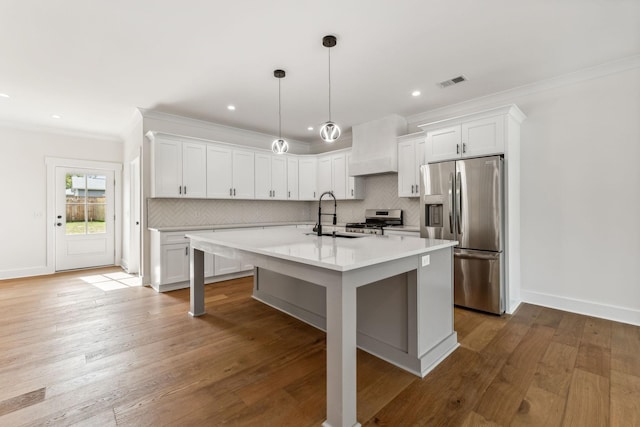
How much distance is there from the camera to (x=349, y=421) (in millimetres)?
1527

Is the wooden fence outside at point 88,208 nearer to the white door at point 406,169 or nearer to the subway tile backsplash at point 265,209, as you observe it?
the subway tile backsplash at point 265,209

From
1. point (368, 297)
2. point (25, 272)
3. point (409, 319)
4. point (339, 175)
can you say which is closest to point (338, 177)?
point (339, 175)

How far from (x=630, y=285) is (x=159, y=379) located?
4412mm

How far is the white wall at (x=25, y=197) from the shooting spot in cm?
482

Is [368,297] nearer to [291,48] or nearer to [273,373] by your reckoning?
[273,373]

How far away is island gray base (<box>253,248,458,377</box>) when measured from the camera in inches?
79.4

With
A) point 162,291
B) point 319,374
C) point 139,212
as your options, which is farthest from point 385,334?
point 139,212

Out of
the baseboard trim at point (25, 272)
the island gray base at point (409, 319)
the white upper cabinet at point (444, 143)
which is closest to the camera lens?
the island gray base at point (409, 319)

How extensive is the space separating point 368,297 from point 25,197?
6234 millimetres

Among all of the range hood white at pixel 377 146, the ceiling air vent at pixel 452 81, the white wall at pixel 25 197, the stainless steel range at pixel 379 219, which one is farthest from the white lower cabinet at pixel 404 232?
the white wall at pixel 25 197

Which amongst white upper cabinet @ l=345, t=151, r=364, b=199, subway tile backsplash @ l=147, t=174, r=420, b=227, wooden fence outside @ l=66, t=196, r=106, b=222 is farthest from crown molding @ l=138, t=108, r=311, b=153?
wooden fence outside @ l=66, t=196, r=106, b=222

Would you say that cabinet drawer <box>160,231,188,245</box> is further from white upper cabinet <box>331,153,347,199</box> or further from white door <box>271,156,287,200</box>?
white upper cabinet <box>331,153,347,199</box>

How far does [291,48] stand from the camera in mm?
2662

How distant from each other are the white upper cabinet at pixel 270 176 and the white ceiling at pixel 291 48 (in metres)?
1.38
